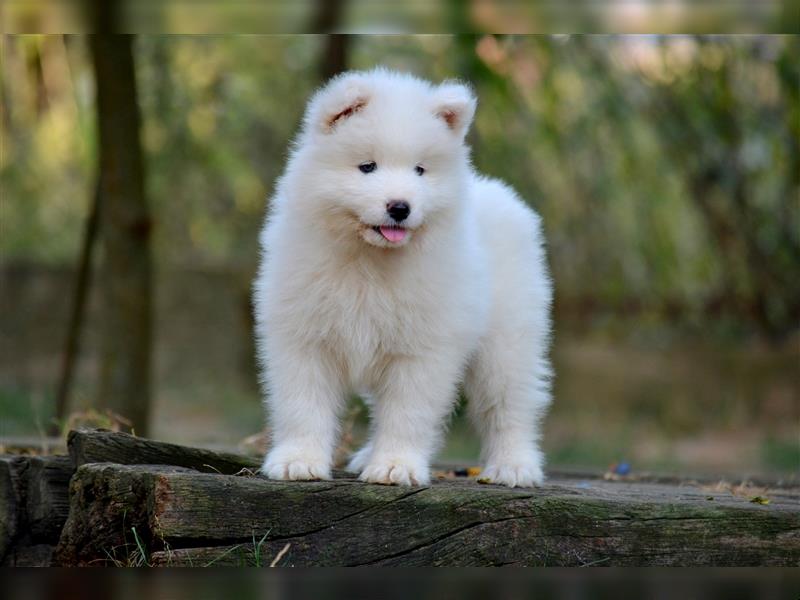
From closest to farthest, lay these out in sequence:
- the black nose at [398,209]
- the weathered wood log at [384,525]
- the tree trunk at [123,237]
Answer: the weathered wood log at [384,525]
the black nose at [398,209]
the tree trunk at [123,237]

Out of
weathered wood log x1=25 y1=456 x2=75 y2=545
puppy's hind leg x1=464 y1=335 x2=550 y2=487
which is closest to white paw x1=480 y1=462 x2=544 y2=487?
puppy's hind leg x1=464 y1=335 x2=550 y2=487

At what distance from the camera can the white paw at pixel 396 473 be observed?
411cm

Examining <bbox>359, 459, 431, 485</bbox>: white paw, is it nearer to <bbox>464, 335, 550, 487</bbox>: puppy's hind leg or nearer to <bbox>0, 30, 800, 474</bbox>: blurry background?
<bbox>464, 335, 550, 487</bbox>: puppy's hind leg

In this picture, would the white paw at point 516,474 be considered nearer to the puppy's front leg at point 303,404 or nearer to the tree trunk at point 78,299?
the puppy's front leg at point 303,404

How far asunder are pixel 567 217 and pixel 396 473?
8.24 m

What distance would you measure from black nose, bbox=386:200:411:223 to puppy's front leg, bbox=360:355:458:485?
604 mm

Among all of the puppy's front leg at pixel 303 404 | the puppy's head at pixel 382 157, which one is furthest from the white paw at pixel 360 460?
the puppy's head at pixel 382 157

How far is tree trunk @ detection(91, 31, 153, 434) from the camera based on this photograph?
6.88m

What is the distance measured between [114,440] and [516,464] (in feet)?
5.38

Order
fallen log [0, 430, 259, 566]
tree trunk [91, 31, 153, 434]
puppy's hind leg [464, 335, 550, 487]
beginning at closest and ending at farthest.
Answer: fallen log [0, 430, 259, 566]
puppy's hind leg [464, 335, 550, 487]
tree trunk [91, 31, 153, 434]

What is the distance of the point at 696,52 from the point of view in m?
10.7

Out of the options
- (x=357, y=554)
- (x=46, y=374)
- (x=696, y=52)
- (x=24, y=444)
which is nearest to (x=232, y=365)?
(x=46, y=374)

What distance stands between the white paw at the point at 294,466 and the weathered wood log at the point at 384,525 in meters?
0.22

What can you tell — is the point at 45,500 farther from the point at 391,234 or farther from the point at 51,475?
the point at 391,234
